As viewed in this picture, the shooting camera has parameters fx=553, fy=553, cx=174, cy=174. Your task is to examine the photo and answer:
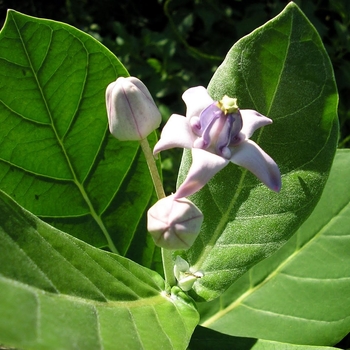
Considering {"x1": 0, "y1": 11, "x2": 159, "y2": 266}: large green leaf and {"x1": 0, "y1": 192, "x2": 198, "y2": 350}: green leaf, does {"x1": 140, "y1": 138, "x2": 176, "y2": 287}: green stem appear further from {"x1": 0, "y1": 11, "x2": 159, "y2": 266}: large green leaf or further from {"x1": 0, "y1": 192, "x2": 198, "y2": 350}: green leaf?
{"x1": 0, "y1": 11, "x2": 159, "y2": 266}: large green leaf

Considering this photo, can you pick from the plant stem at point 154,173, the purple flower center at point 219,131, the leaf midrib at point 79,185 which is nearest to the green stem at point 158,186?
the plant stem at point 154,173

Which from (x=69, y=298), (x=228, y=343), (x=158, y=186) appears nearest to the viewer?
(x=69, y=298)

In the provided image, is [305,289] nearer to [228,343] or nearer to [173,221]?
[228,343]

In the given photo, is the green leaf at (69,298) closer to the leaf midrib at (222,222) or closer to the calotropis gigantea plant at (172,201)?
the calotropis gigantea plant at (172,201)

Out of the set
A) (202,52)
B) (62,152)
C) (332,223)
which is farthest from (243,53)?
(202,52)

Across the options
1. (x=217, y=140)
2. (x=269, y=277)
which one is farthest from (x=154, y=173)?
(x=269, y=277)

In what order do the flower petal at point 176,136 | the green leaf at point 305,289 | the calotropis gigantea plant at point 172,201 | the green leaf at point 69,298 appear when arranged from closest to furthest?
the green leaf at point 69,298
the calotropis gigantea plant at point 172,201
the flower petal at point 176,136
the green leaf at point 305,289

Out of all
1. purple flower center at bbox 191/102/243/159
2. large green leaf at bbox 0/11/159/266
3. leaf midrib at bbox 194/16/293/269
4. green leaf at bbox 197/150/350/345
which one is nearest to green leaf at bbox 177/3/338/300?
leaf midrib at bbox 194/16/293/269
